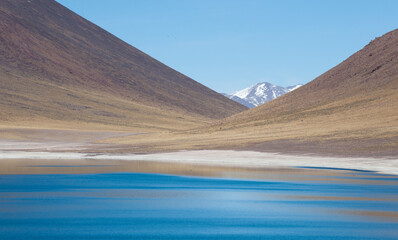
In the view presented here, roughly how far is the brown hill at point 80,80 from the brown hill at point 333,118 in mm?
42420

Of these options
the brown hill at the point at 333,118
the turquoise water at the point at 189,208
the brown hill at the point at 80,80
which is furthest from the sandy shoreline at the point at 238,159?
the brown hill at the point at 80,80

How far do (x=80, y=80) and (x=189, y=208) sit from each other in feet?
431

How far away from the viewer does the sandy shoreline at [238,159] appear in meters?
37.3

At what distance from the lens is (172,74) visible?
196m

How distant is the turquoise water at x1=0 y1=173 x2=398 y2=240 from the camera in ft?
54.4

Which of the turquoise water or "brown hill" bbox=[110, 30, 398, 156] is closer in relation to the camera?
the turquoise water

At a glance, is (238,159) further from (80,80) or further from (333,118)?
(80,80)

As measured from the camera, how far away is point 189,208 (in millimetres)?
20797

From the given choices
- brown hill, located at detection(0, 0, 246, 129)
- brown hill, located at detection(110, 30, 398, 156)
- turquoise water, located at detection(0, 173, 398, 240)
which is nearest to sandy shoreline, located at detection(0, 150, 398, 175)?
brown hill, located at detection(110, 30, 398, 156)

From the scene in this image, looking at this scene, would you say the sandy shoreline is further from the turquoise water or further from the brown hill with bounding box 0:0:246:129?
the brown hill with bounding box 0:0:246:129

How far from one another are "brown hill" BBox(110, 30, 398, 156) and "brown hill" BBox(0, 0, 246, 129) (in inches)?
1670

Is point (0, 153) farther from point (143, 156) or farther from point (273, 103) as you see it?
point (273, 103)

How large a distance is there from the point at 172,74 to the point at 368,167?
16190 cm

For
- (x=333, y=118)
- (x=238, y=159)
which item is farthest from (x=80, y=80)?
(x=238, y=159)
